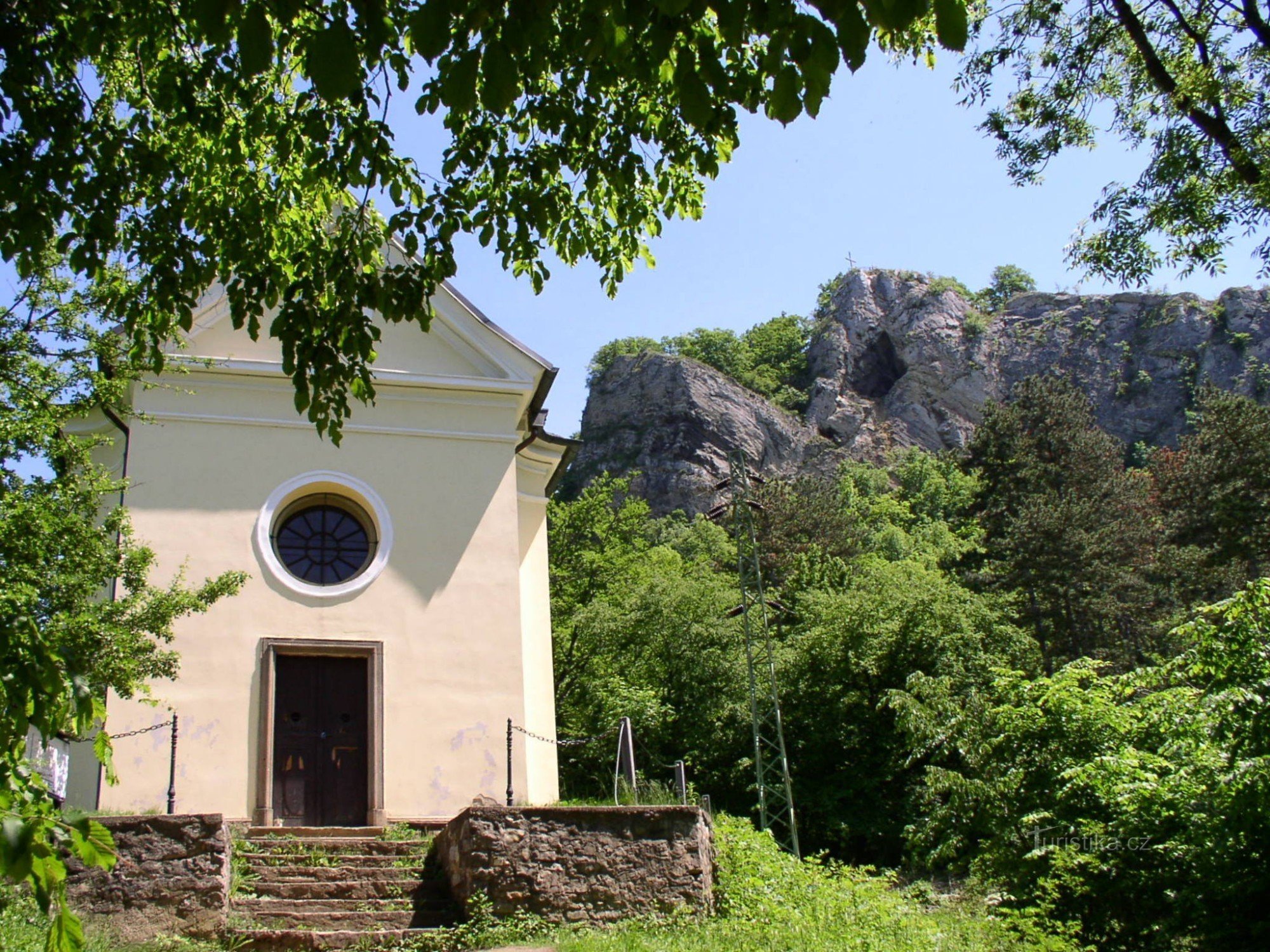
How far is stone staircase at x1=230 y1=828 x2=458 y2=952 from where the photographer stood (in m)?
10.1

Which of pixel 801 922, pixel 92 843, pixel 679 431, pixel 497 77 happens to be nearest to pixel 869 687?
pixel 801 922

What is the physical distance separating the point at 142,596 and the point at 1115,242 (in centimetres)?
995

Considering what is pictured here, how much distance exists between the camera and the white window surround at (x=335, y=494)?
15109 millimetres

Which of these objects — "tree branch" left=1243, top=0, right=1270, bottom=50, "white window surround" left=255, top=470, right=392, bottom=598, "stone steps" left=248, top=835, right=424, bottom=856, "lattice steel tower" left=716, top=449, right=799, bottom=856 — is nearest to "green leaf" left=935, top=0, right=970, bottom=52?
"tree branch" left=1243, top=0, right=1270, bottom=50

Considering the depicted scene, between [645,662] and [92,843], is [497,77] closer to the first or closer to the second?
[92,843]

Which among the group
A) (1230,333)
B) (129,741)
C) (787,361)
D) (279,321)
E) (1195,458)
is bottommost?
(129,741)

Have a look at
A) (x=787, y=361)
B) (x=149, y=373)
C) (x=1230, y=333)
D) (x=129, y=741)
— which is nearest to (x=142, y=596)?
(x=129, y=741)

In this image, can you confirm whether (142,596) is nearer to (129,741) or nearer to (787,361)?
(129,741)

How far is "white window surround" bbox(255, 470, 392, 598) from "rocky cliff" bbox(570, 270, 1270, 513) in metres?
52.4

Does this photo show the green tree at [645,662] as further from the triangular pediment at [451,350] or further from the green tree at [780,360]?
the green tree at [780,360]

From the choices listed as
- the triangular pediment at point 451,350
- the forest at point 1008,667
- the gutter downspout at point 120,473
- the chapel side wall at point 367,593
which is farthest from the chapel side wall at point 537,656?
the gutter downspout at point 120,473

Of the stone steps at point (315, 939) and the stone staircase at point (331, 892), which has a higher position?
the stone staircase at point (331, 892)

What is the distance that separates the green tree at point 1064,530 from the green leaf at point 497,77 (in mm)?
29925

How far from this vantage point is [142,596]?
12.6m
